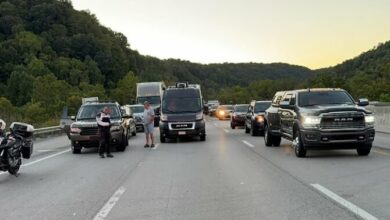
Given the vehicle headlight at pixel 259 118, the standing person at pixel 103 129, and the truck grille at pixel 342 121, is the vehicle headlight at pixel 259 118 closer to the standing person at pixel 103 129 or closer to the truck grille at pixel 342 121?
the standing person at pixel 103 129

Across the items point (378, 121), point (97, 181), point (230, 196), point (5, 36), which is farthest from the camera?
point (5, 36)

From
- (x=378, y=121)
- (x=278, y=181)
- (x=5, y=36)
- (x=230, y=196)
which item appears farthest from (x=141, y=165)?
(x=5, y=36)

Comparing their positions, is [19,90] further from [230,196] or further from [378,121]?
[230,196]

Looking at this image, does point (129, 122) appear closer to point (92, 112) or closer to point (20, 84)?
point (92, 112)

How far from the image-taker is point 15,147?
1327 centimetres

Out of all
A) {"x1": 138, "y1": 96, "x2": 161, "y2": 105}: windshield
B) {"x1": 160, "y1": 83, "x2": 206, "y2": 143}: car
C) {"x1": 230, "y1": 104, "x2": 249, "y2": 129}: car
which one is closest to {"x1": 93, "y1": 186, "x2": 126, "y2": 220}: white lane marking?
{"x1": 160, "y1": 83, "x2": 206, "y2": 143}: car

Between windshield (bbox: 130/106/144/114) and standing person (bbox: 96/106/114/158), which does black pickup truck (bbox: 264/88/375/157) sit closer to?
standing person (bbox: 96/106/114/158)

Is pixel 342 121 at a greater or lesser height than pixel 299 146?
greater

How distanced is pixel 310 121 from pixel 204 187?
19.0 feet

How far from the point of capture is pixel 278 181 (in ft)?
36.9

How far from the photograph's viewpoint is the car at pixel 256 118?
27234mm

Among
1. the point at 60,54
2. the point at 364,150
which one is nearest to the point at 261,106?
the point at 364,150

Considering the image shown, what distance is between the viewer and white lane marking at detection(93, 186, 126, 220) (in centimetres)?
809

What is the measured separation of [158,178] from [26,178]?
128 inches
